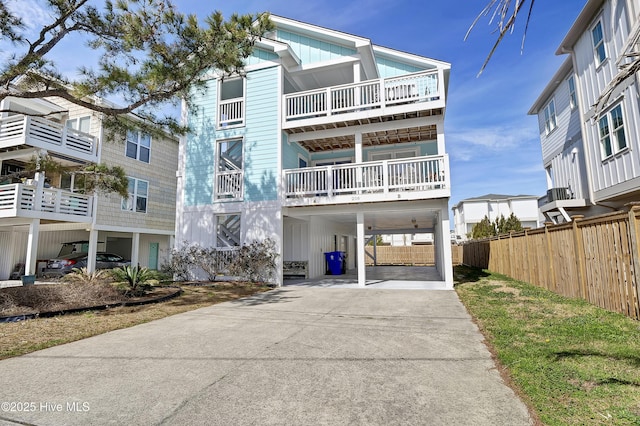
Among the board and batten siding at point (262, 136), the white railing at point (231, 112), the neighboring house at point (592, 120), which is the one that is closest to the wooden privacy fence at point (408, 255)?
the neighboring house at point (592, 120)

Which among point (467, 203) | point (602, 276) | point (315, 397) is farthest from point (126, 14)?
point (467, 203)

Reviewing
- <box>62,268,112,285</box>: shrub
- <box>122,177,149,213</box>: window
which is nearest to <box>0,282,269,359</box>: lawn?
<box>62,268,112,285</box>: shrub

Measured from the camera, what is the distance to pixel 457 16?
12.8 feet

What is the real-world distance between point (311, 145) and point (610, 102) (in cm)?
1047

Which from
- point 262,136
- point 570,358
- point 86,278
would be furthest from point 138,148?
point 570,358

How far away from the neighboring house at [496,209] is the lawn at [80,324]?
1412 inches

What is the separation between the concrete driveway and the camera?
253 centimetres

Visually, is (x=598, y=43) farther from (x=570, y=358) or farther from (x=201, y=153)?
(x=201, y=153)

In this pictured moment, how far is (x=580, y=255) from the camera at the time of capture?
6652 millimetres

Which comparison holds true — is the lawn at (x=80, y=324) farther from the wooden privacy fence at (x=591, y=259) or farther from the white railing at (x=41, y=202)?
the wooden privacy fence at (x=591, y=259)

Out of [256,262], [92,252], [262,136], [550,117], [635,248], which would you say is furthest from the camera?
[550,117]

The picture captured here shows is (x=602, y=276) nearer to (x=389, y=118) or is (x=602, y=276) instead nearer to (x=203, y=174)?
(x=389, y=118)

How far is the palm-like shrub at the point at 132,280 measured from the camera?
8438mm

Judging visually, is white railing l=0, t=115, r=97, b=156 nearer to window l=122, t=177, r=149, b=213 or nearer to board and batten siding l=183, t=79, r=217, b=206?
window l=122, t=177, r=149, b=213
